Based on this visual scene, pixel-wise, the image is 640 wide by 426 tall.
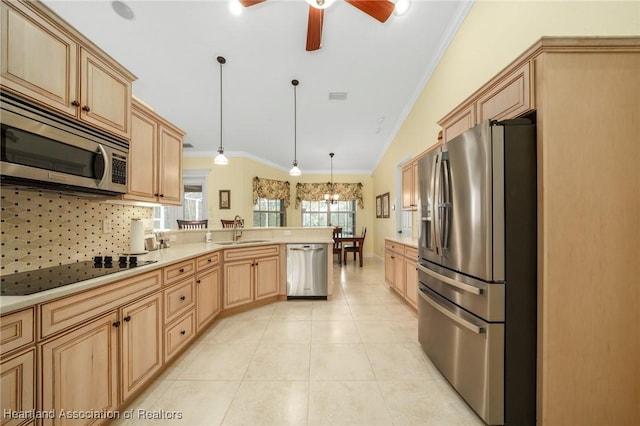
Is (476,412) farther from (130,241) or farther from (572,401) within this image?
(130,241)

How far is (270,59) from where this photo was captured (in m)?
3.14

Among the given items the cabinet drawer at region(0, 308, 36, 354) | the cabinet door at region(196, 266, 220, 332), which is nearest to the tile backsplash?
the cabinet drawer at region(0, 308, 36, 354)

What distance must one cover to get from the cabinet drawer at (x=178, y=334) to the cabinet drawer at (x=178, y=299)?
0.25 feet

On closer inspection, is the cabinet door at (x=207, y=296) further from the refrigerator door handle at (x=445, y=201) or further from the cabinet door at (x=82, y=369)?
the refrigerator door handle at (x=445, y=201)

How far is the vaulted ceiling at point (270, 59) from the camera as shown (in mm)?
2480

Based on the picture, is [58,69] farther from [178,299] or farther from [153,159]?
[178,299]

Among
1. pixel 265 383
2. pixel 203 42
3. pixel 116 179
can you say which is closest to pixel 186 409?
pixel 265 383

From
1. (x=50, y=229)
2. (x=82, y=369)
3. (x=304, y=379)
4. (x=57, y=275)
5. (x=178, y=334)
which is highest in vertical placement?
(x=50, y=229)

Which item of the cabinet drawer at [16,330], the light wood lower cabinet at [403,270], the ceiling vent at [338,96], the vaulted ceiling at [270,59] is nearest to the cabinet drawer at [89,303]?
the cabinet drawer at [16,330]

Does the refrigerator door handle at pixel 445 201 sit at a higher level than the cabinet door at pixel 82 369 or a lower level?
higher

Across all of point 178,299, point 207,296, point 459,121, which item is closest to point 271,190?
point 207,296

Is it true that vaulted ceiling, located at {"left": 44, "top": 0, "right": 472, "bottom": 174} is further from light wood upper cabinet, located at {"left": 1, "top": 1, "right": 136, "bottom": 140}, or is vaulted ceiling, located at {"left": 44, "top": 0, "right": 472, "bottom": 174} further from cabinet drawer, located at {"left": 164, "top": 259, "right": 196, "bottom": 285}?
cabinet drawer, located at {"left": 164, "top": 259, "right": 196, "bottom": 285}

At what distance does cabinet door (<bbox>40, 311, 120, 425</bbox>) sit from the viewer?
101 centimetres

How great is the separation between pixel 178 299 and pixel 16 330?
3.53 ft
